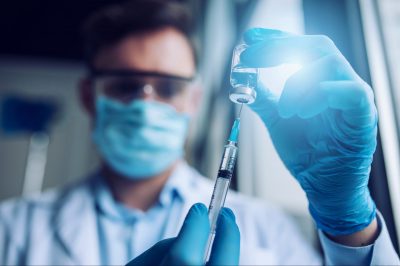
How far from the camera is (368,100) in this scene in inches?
18.3

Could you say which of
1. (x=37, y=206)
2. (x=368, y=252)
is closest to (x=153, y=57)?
(x=37, y=206)

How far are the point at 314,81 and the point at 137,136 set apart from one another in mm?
688

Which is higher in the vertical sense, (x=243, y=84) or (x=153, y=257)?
(x=243, y=84)

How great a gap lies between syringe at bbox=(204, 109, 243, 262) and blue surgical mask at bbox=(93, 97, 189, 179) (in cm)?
53

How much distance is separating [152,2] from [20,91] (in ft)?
10.5

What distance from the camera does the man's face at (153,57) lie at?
3.67 feet

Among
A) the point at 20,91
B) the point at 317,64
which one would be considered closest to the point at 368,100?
the point at 317,64

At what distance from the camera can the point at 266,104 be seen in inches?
23.0

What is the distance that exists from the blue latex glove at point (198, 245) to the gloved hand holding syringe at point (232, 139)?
0.02 meters

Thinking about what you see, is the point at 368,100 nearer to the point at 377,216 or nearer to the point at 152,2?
the point at 377,216

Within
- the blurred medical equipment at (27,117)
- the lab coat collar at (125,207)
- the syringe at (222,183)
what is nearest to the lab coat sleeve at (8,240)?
the lab coat collar at (125,207)

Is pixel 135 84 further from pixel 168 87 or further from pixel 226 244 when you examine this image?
pixel 226 244

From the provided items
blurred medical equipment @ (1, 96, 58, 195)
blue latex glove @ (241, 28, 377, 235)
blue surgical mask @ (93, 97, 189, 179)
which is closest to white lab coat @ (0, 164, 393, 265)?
blue surgical mask @ (93, 97, 189, 179)

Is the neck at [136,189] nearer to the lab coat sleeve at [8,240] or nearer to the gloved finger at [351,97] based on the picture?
the lab coat sleeve at [8,240]
